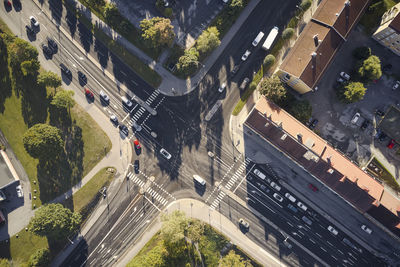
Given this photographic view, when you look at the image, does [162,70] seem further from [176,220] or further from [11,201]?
[11,201]

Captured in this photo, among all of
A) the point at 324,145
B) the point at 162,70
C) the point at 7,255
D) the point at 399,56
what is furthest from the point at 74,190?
the point at 399,56

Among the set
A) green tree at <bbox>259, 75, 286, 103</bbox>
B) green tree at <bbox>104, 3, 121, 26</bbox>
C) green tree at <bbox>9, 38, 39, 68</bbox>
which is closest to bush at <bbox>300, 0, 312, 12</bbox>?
green tree at <bbox>259, 75, 286, 103</bbox>

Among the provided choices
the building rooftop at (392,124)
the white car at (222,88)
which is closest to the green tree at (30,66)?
the white car at (222,88)

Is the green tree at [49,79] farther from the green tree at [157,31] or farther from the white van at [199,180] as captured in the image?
the white van at [199,180]

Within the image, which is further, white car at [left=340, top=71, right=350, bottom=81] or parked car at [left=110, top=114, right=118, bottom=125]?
parked car at [left=110, top=114, right=118, bottom=125]

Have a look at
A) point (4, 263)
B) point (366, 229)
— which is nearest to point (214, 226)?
point (366, 229)

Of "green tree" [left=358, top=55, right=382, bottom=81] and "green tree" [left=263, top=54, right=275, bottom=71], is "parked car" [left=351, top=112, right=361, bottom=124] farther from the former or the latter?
"green tree" [left=263, top=54, right=275, bottom=71]

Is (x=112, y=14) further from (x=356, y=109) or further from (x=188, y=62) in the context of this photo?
(x=356, y=109)
